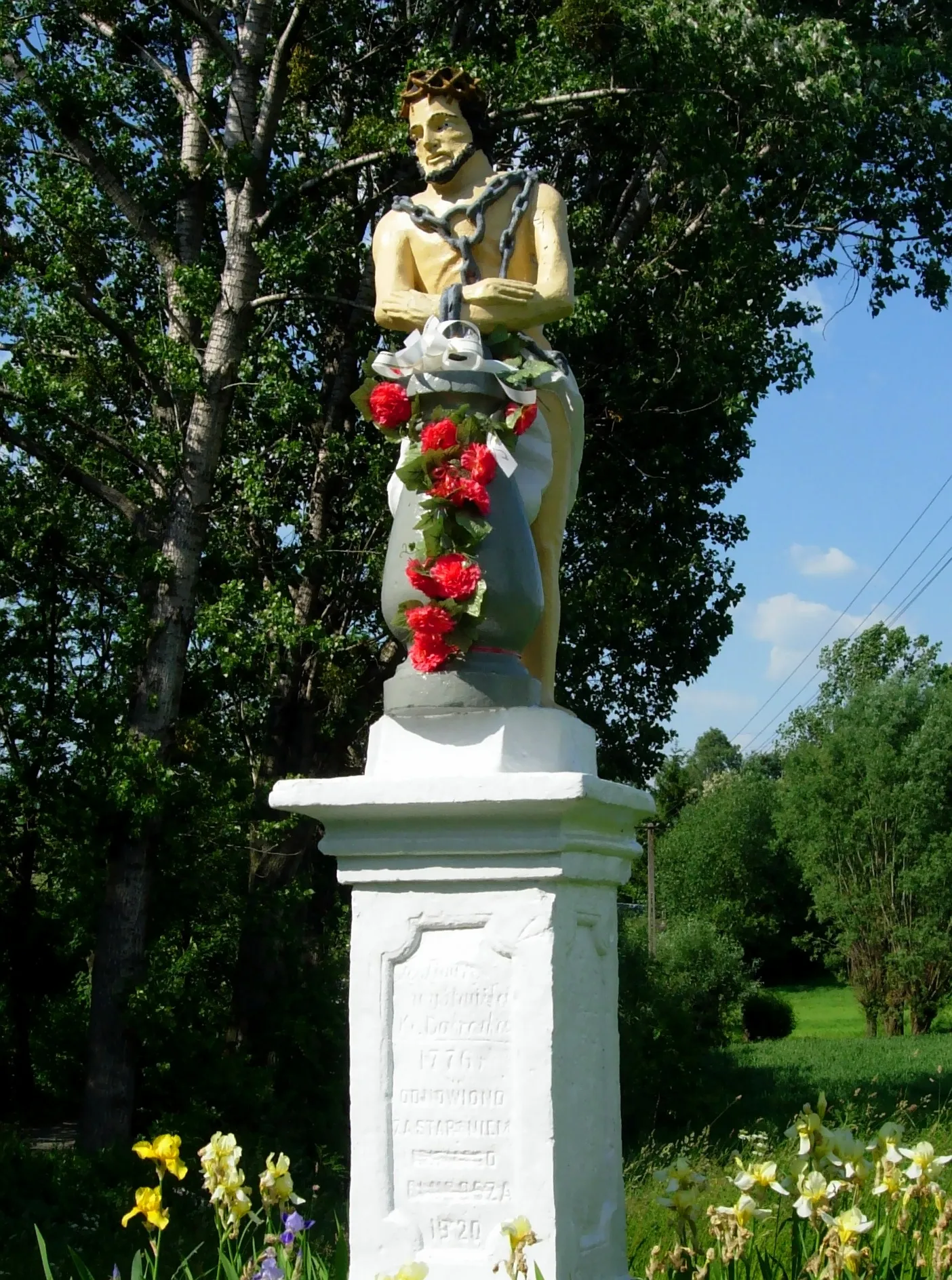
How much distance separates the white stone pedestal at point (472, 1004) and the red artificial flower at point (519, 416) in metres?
0.88

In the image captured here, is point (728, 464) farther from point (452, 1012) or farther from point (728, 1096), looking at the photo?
point (452, 1012)

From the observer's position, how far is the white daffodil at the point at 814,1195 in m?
3.87

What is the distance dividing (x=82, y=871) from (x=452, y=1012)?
22.8ft

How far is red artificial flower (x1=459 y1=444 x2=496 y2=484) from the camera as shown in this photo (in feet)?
13.8

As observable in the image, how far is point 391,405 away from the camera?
439 cm

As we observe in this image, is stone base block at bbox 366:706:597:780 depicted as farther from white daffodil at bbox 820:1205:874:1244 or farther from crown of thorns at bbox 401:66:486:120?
crown of thorns at bbox 401:66:486:120

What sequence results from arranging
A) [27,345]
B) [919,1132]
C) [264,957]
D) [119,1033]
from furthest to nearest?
1. [264,957]
2. [27,345]
3. [119,1033]
4. [919,1132]

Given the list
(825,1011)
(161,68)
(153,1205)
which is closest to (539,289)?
(153,1205)

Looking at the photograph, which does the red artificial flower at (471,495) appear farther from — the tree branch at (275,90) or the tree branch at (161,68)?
the tree branch at (161,68)

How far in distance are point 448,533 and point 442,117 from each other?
1.73 meters

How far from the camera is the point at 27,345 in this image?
10.9 metres

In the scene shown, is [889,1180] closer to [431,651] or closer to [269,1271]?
[269,1271]

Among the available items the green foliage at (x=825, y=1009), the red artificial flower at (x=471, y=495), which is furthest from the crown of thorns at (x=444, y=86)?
the green foliage at (x=825, y=1009)

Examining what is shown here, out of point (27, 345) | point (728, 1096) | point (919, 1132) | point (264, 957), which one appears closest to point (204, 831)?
point (264, 957)
